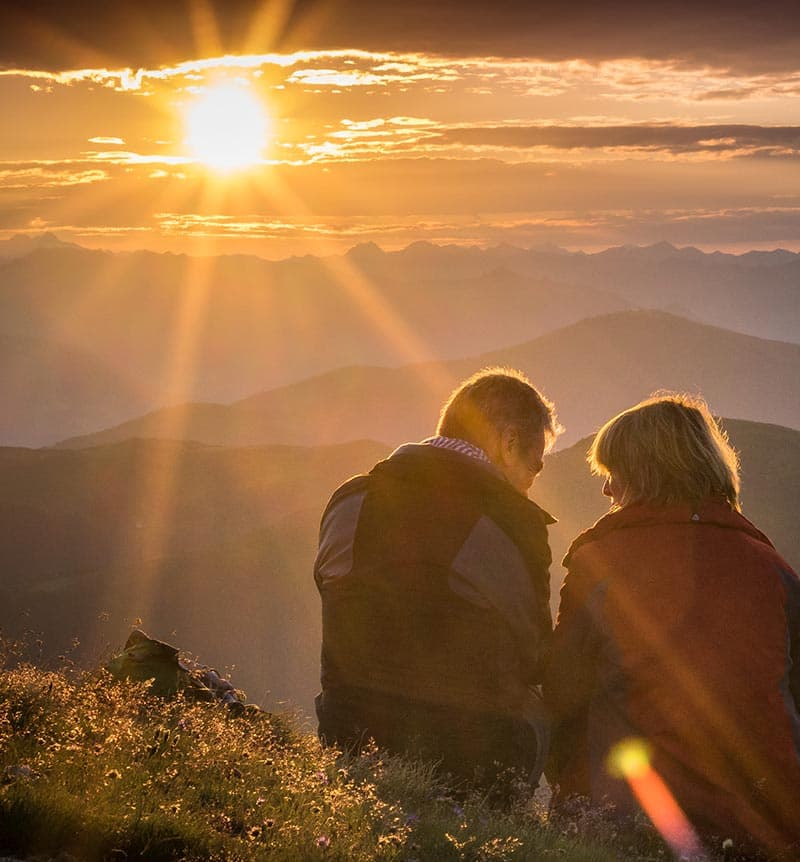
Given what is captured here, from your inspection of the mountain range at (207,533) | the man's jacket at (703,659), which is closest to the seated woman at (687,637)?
the man's jacket at (703,659)

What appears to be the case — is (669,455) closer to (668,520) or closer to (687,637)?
(668,520)

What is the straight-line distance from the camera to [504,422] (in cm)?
545

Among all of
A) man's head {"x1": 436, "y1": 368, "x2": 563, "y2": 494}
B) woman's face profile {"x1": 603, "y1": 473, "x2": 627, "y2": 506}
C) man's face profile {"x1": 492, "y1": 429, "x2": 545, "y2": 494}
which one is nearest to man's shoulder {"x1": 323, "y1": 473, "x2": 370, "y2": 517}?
man's head {"x1": 436, "y1": 368, "x2": 563, "y2": 494}

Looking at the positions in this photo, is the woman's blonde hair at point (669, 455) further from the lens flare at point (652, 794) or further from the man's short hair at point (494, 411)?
the lens flare at point (652, 794)

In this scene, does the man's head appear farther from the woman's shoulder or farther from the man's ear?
the woman's shoulder

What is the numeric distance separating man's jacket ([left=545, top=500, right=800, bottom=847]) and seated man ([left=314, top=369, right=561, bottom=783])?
0.34m

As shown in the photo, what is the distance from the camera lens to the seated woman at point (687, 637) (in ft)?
15.5

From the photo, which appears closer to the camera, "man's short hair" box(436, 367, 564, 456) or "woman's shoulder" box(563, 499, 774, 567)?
"woman's shoulder" box(563, 499, 774, 567)

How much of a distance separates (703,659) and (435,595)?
125 centimetres

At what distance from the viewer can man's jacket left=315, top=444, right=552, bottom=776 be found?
504cm

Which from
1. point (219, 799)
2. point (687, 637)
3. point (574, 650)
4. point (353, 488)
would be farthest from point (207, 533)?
point (219, 799)

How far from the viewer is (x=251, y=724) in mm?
5355

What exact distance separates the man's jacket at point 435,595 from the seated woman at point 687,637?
0.98ft

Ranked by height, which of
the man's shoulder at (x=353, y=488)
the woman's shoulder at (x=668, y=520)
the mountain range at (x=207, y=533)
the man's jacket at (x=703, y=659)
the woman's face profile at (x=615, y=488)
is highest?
the mountain range at (x=207, y=533)
